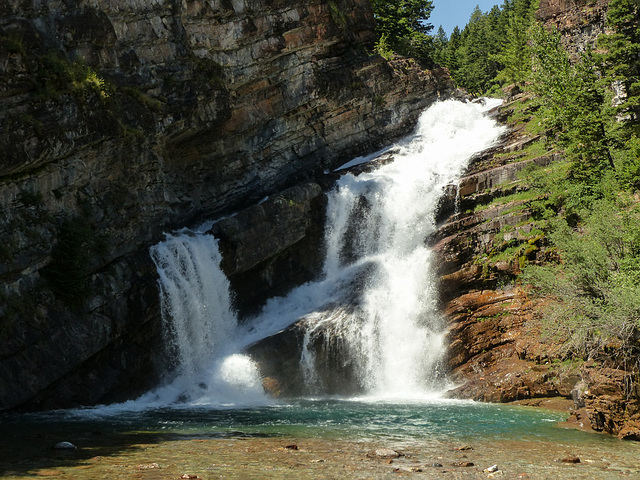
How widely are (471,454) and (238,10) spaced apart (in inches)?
1362

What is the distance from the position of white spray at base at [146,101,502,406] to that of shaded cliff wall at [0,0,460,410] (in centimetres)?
213

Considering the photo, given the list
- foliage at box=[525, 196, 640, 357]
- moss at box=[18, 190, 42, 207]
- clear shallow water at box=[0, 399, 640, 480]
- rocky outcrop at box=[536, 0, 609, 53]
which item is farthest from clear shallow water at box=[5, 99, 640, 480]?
rocky outcrop at box=[536, 0, 609, 53]

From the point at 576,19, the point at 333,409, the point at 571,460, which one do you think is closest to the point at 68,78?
the point at 333,409

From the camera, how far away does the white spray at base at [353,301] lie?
3322 centimetres

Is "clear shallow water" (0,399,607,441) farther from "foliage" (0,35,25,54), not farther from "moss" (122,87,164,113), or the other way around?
"moss" (122,87,164,113)

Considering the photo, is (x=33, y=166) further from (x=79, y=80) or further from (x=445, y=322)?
(x=445, y=322)

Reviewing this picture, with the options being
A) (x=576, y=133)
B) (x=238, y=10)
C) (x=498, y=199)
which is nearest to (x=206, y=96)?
(x=238, y=10)

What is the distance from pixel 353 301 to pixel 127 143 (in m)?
15.3

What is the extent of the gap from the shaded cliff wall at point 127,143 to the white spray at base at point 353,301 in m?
2.13

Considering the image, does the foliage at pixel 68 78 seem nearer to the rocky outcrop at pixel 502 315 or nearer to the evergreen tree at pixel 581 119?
the rocky outcrop at pixel 502 315

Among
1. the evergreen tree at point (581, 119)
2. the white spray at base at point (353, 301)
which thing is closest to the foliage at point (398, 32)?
the white spray at base at point (353, 301)

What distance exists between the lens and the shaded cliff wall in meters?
29.4

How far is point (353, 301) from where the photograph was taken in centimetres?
3656

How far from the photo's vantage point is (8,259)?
92.9 feet
